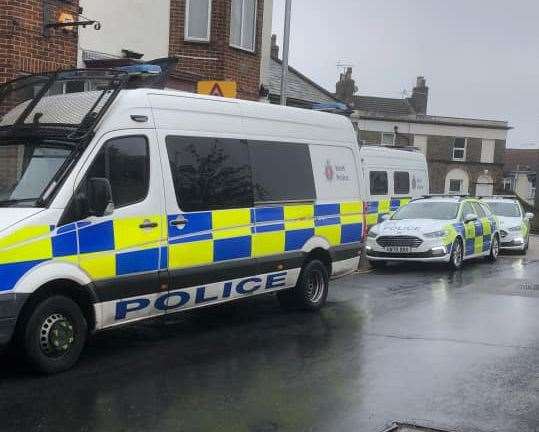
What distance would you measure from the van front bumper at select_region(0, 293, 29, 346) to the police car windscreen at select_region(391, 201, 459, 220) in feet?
35.5

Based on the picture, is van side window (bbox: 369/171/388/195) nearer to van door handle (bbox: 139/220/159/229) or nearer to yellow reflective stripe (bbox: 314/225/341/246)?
yellow reflective stripe (bbox: 314/225/341/246)

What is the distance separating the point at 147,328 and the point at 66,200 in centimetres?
240

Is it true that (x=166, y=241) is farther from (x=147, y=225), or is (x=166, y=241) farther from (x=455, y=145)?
(x=455, y=145)

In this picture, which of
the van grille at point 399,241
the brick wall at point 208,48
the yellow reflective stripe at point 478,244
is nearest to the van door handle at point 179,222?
the van grille at point 399,241

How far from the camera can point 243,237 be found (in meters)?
7.82

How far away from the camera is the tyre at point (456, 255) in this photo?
14359 mm

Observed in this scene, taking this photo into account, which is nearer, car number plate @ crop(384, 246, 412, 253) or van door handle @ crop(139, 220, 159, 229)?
van door handle @ crop(139, 220, 159, 229)

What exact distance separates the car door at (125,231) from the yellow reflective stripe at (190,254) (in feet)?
0.50

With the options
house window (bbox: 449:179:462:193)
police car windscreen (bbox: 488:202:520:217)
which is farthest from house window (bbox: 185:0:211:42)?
house window (bbox: 449:179:462:193)

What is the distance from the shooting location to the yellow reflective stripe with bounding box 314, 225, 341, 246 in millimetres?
9086

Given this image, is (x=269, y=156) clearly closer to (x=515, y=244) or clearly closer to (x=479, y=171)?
(x=515, y=244)

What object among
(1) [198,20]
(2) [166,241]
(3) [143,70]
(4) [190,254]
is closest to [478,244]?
(1) [198,20]

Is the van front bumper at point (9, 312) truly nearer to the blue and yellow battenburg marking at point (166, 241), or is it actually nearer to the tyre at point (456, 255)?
the blue and yellow battenburg marking at point (166, 241)

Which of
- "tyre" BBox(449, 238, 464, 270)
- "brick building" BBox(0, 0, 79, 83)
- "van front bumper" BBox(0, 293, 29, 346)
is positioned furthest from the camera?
"tyre" BBox(449, 238, 464, 270)
